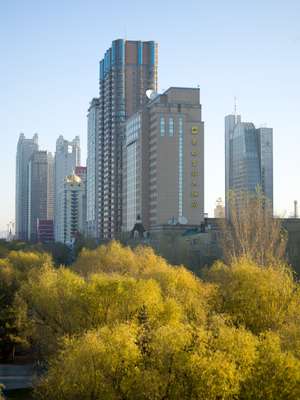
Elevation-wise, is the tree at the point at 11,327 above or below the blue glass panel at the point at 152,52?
below

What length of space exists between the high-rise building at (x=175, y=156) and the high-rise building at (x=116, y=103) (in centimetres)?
2968

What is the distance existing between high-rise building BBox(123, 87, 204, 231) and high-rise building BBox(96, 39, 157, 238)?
97.4 ft

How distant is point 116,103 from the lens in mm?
178750

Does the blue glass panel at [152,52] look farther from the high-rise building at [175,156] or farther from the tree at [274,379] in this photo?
the tree at [274,379]

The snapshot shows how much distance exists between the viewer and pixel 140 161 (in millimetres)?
149250

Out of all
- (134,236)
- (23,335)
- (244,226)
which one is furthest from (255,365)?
(134,236)

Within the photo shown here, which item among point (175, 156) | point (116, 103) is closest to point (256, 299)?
point (175, 156)

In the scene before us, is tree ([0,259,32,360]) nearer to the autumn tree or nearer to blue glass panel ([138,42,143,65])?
the autumn tree

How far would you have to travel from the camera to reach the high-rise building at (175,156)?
141 m

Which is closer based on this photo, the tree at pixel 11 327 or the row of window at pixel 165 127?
the tree at pixel 11 327

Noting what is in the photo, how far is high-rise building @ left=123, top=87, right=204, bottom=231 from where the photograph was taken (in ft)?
463

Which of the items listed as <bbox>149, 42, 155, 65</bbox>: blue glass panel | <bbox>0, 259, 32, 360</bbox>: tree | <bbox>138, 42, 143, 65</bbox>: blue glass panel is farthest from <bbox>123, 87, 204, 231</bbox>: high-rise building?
<bbox>0, 259, 32, 360</bbox>: tree

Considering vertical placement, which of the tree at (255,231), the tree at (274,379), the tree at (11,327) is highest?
the tree at (255,231)

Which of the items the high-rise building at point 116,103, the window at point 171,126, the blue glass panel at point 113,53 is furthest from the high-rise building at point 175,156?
the blue glass panel at point 113,53
